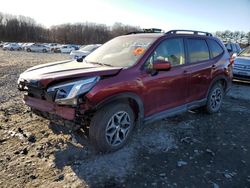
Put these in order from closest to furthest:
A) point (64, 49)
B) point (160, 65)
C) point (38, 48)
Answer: point (160, 65)
point (64, 49)
point (38, 48)

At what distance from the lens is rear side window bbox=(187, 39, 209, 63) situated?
213 inches

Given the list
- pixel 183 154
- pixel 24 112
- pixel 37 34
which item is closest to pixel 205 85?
pixel 183 154

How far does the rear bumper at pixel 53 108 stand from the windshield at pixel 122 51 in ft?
3.91

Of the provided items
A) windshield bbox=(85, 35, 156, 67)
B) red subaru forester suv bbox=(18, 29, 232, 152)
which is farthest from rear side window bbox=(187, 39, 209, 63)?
windshield bbox=(85, 35, 156, 67)

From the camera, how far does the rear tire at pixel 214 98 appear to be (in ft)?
20.2

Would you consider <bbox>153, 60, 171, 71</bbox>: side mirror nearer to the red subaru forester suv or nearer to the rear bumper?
the red subaru forester suv

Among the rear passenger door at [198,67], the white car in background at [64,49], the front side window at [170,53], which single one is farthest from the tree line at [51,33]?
the front side window at [170,53]

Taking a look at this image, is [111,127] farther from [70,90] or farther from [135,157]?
[70,90]

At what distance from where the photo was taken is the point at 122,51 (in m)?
4.88

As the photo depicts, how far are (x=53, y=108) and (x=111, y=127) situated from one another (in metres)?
0.87

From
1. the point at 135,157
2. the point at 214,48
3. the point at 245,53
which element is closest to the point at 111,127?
the point at 135,157

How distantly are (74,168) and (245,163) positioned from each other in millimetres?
2518

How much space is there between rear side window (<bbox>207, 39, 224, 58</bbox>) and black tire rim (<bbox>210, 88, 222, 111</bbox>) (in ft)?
2.66

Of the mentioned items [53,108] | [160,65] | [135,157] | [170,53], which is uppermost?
[170,53]
